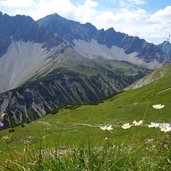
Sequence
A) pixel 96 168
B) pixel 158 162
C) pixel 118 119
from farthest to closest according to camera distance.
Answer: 1. pixel 118 119
2. pixel 158 162
3. pixel 96 168

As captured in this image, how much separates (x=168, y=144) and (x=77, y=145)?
190 centimetres

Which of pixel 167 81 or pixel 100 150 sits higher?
pixel 100 150

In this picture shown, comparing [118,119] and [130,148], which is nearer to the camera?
[130,148]

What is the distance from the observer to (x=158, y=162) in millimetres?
7566

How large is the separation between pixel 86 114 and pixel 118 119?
18292 millimetres

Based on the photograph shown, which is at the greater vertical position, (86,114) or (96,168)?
(96,168)

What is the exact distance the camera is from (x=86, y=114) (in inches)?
3533

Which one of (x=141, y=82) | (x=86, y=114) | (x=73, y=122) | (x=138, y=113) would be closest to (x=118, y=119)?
(x=138, y=113)

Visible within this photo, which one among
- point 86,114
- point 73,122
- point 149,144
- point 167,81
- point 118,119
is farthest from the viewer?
point 167,81

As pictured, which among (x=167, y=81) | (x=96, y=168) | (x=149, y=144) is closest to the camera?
(x=96, y=168)

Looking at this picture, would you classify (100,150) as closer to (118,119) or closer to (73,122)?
(118,119)

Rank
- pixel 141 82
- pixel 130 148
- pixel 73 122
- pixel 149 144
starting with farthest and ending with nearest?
pixel 141 82
pixel 73 122
pixel 149 144
pixel 130 148

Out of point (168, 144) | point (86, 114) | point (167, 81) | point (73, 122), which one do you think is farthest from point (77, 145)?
point (167, 81)

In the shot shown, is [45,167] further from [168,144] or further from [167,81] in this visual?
[167,81]
